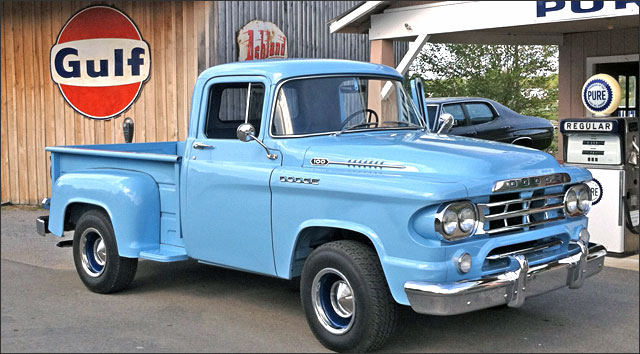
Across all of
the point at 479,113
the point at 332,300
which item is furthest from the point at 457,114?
the point at 332,300

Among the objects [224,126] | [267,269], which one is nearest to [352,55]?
[224,126]

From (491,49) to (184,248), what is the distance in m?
17.8

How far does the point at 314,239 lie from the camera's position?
5.47 metres

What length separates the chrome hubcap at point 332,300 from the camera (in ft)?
16.5

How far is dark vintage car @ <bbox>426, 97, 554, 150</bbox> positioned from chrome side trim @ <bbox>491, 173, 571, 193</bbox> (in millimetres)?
7614

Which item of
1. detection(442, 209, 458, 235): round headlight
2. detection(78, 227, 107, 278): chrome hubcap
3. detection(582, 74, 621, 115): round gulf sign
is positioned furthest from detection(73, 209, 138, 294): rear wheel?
detection(582, 74, 621, 115): round gulf sign


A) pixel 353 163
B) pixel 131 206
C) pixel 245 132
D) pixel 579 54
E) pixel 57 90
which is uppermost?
pixel 579 54

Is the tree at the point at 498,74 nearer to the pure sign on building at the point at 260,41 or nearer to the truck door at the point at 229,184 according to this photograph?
the pure sign on building at the point at 260,41

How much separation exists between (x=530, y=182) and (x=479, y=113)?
350 inches

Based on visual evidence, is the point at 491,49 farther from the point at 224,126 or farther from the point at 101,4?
the point at 224,126

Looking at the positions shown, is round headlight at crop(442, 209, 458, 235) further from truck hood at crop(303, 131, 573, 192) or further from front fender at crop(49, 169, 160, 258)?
front fender at crop(49, 169, 160, 258)

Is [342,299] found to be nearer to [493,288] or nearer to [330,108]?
[493,288]

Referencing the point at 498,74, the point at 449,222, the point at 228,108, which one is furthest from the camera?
the point at 498,74

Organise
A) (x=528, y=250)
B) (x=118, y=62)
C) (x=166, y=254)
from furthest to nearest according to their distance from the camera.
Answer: (x=118, y=62)
(x=166, y=254)
(x=528, y=250)
